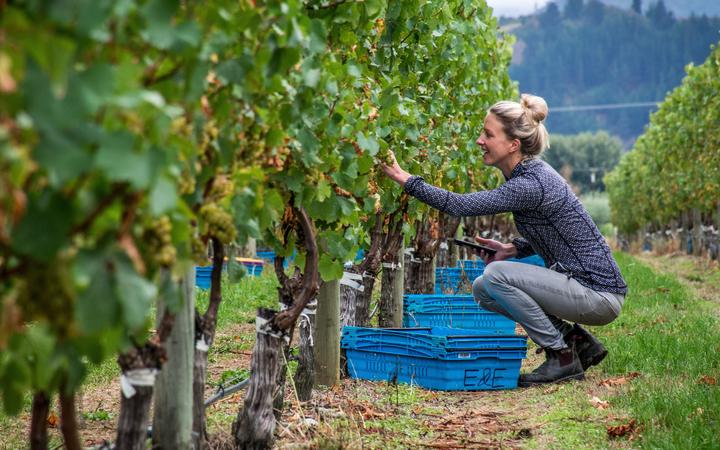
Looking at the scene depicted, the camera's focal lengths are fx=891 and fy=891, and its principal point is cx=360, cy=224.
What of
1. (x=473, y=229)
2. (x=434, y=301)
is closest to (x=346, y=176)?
(x=434, y=301)

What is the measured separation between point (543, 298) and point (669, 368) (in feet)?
2.84

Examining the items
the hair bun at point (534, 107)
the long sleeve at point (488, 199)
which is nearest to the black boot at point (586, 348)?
the long sleeve at point (488, 199)

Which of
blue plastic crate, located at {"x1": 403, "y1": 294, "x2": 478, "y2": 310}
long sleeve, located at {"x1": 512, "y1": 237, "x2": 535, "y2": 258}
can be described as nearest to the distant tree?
blue plastic crate, located at {"x1": 403, "y1": 294, "x2": 478, "y2": 310}

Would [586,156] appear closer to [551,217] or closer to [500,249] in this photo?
[500,249]

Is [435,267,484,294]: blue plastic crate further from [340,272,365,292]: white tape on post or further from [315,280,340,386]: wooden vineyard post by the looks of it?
[315,280,340,386]: wooden vineyard post

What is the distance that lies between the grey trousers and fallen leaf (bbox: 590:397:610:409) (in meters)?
0.71

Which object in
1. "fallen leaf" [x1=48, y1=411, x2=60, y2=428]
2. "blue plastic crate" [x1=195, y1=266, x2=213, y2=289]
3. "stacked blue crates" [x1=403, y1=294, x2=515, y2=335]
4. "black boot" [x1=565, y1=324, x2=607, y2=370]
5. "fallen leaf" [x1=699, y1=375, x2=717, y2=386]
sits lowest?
"fallen leaf" [x1=48, y1=411, x2=60, y2=428]

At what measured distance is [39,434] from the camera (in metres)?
2.61

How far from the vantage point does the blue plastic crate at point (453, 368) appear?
203 inches

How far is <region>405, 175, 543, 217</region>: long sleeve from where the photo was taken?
4.85 meters

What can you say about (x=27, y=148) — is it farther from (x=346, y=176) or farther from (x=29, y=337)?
(x=346, y=176)

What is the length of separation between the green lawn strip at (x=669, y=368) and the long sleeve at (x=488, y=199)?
119cm

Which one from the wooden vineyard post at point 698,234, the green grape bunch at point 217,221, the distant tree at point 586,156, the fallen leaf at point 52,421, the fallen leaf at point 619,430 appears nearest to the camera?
the green grape bunch at point 217,221

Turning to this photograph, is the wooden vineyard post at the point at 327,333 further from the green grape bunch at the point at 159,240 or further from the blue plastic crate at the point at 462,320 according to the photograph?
the green grape bunch at the point at 159,240
